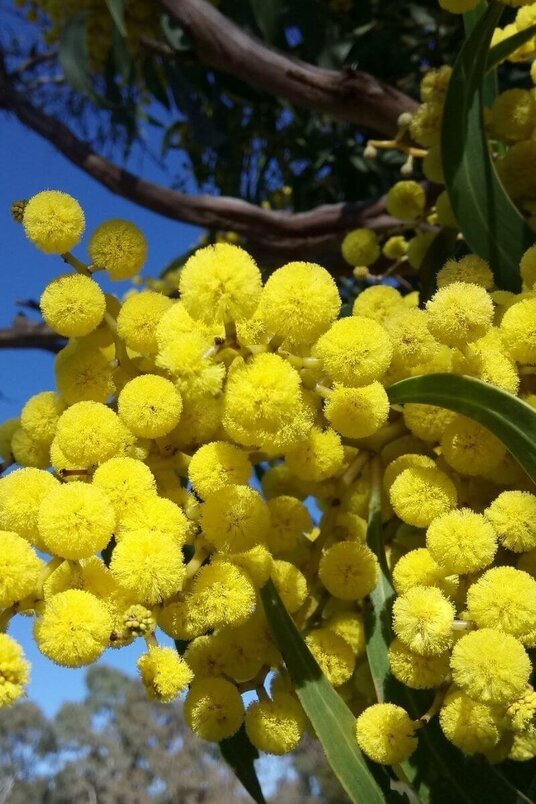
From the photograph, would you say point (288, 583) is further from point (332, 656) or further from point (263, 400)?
point (263, 400)

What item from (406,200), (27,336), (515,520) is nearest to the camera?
(515,520)

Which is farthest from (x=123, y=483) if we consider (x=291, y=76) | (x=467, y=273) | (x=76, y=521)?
(x=291, y=76)

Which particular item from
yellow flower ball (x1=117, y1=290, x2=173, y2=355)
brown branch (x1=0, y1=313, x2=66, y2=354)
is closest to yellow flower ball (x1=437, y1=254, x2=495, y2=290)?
yellow flower ball (x1=117, y1=290, x2=173, y2=355)

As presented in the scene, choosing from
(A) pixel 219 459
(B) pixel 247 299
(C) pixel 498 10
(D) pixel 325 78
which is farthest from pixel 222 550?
(D) pixel 325 78

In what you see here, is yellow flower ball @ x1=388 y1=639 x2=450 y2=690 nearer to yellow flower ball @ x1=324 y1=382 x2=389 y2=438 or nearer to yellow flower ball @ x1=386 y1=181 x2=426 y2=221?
yellow flower ball @ x1=324 y1=382 x2=389 y2=438

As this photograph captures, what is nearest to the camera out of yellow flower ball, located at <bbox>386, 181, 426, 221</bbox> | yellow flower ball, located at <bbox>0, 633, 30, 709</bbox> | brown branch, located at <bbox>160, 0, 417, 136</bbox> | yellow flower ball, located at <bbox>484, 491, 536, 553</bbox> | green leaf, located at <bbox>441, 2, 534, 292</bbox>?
yellow flower ball, located at <bbox>0, 633, 30, 709</bbox>

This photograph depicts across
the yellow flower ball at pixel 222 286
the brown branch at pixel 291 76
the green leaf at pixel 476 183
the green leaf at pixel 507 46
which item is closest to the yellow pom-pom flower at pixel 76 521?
the yellow flower ball at pixel 222 286
